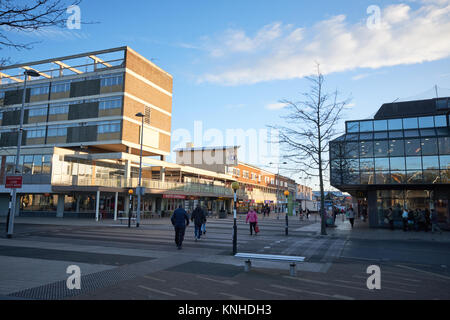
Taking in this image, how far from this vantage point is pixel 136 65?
41.8m

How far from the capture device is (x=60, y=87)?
43.5 meters

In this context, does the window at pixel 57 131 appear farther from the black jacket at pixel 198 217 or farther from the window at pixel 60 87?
the black jacket at pixel 198 217

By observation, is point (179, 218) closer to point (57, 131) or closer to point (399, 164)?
point (399, 164)

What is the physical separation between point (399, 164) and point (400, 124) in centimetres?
406

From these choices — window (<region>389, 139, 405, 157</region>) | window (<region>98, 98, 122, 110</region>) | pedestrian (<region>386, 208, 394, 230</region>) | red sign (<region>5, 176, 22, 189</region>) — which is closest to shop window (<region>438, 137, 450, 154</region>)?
window (<region>389, 139, 405, 157</region>)

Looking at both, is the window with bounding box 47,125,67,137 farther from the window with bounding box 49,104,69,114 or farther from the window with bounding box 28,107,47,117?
the window with bounding box 28,107,47,117

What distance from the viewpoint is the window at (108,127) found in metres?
39.8

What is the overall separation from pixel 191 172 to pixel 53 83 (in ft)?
74.9

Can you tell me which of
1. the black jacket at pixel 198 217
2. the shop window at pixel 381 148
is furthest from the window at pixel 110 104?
the shop window at pixel 381 148

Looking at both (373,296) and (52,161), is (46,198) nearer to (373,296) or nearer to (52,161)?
(52,161)

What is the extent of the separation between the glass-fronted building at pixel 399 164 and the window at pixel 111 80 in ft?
87.0

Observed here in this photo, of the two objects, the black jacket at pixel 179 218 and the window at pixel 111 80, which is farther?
the window at pixel 111 80
